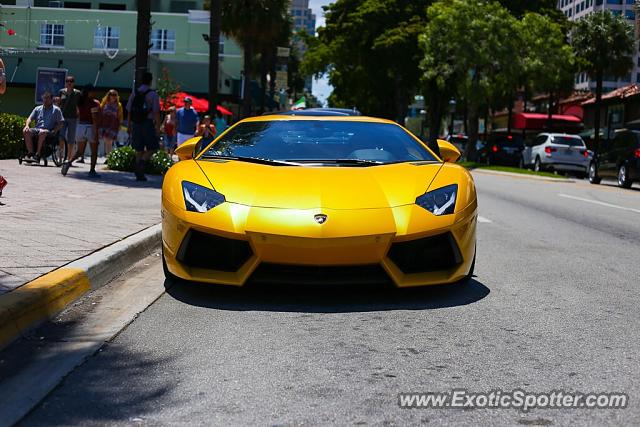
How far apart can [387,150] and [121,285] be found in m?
2.27

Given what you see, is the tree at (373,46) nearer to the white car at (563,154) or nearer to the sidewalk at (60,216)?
the white car at (563,154)

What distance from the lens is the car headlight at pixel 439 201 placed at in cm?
549

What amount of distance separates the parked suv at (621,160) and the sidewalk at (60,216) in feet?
46.3

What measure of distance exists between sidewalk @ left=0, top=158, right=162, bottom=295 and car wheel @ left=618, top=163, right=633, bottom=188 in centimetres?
1433

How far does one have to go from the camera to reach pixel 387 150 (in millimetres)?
6645

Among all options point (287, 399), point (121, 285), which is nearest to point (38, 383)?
point (287, 399)

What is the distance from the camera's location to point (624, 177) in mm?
23484

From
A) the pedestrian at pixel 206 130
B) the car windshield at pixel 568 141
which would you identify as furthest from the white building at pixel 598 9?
the pedestrian at pixel 206 130

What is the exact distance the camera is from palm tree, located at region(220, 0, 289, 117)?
35375mm

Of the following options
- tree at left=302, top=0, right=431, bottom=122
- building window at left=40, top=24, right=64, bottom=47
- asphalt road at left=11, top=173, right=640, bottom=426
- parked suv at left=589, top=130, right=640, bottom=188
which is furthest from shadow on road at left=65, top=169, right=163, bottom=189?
building window at left=40, top=24, right=64, bottom=47

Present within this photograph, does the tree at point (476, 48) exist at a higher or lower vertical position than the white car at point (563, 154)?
higher

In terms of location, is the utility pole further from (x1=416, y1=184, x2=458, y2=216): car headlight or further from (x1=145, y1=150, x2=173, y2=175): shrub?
(x1=416, y1=184, x2=458, y2=216): car headlight

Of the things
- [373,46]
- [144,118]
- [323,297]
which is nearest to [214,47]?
[144,118]

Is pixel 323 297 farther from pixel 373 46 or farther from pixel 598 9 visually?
pixel 598 9
